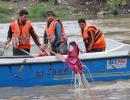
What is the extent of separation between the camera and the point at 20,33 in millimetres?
12656

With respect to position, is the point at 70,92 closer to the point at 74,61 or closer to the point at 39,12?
the point at 74,61

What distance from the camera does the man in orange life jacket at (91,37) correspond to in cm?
1260

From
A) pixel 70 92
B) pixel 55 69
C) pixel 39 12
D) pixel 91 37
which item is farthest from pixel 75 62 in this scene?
pixel 39 12

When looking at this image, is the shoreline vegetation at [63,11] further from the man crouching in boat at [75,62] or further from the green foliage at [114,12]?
the man crouching in boat at [75,62]

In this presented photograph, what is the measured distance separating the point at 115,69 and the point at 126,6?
37.6m

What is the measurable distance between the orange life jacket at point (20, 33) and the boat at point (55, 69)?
79 centimetres

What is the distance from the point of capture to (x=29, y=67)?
11984mm

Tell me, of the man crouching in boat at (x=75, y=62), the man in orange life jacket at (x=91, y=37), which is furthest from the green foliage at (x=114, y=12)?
the man crouching in boat at (x=75, y=62)

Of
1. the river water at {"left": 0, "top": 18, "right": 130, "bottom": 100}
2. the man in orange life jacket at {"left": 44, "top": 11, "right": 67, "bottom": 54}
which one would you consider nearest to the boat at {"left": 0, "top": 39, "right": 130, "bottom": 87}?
the river water at {"left": 0, "top": 18, "right": 130, "bottom": 100}

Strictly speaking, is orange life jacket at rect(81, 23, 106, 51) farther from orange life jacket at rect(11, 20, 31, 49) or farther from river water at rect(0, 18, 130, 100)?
orange life jacket at rect(11, 20, 31, 49)

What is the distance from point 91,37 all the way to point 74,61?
102 cm

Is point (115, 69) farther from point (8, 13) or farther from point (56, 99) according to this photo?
point (8, 13)

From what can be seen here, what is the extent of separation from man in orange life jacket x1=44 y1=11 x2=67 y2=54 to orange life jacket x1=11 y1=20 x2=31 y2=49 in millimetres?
453

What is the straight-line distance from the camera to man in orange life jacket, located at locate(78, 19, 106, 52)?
41.3 ft
